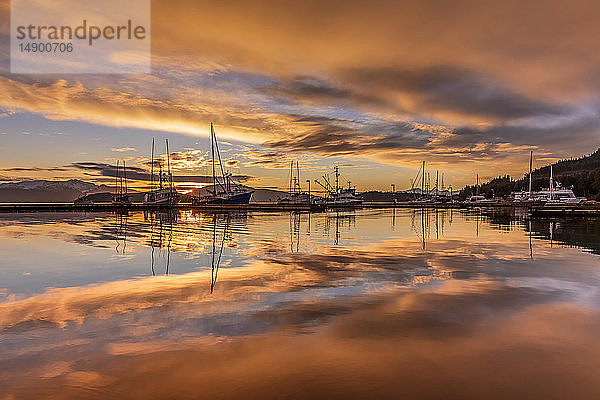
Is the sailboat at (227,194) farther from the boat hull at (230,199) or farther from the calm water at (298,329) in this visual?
the calm water at (298,329)

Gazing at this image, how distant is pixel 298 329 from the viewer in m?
11.3

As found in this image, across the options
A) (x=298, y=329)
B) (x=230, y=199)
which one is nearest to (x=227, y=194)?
(x=230, y=199)

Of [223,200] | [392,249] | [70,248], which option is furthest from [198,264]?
[223,200]

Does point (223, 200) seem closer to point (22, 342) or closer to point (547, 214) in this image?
point (547, 214)

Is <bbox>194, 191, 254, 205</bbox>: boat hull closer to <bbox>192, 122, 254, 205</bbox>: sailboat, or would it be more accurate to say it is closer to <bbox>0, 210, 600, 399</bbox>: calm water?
<bbox>192, 122, 254, 205</bbox>: sailboat

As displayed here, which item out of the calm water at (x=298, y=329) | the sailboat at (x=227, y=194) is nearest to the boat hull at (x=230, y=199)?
the sailboat at (x=227, y=194)

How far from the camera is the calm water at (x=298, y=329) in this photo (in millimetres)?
8109

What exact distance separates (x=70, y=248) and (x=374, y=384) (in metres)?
27.7

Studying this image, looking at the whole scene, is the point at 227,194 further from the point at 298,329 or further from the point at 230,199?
the point at 298,329

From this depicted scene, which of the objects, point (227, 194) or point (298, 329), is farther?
point (227, 194)

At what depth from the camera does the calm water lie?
8109 millimetres

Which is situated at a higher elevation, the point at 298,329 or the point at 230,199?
the point at 230,199

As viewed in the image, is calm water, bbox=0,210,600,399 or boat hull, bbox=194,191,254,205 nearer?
calm water, bbox=0,210,600,399

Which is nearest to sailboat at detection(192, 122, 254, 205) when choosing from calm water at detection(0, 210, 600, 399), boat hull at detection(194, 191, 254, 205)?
boat hull at detection(194, 191, 254, 205)
